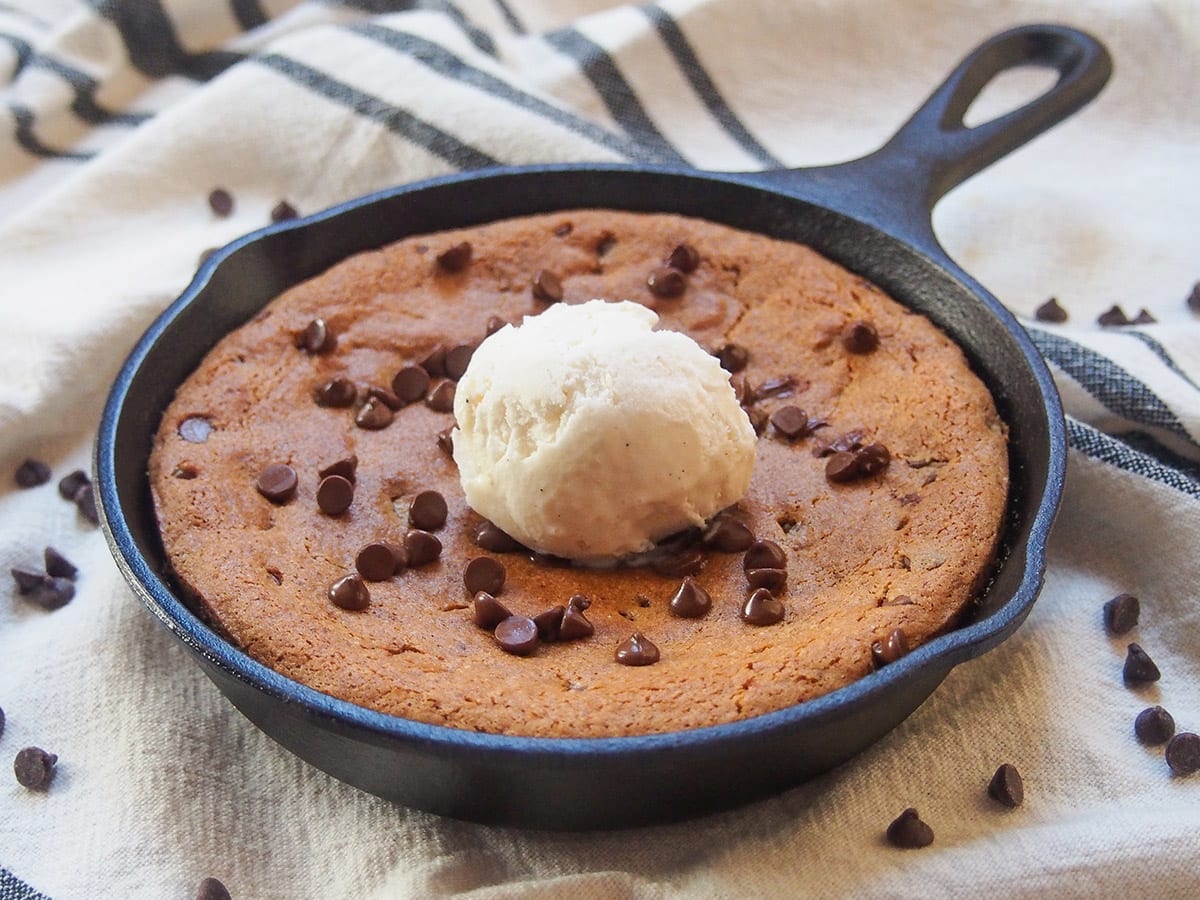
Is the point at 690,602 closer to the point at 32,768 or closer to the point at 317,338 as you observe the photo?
the point at 317,338

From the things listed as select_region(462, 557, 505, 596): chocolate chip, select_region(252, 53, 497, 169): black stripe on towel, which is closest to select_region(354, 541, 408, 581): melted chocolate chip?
select_region(462, 557, 505, 596): chocolate chip

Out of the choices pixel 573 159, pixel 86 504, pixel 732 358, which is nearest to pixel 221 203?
pixel 573 159

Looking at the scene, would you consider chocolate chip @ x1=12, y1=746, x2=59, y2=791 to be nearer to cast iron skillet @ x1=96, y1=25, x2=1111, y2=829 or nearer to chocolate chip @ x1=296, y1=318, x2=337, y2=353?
cast iron skillet @ x1=96, y1=25, x2=1111, y2=829

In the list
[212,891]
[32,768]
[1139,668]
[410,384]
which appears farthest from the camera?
[410,384]

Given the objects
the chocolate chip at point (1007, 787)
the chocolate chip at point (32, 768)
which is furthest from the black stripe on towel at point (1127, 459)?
the chocolate chip at point (32, 768)

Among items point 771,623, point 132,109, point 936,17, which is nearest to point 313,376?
point 771,623

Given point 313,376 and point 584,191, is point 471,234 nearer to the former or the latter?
point 584,191

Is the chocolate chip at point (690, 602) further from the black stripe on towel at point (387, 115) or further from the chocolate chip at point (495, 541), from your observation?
the black stripe on towel at point (387, 115)
